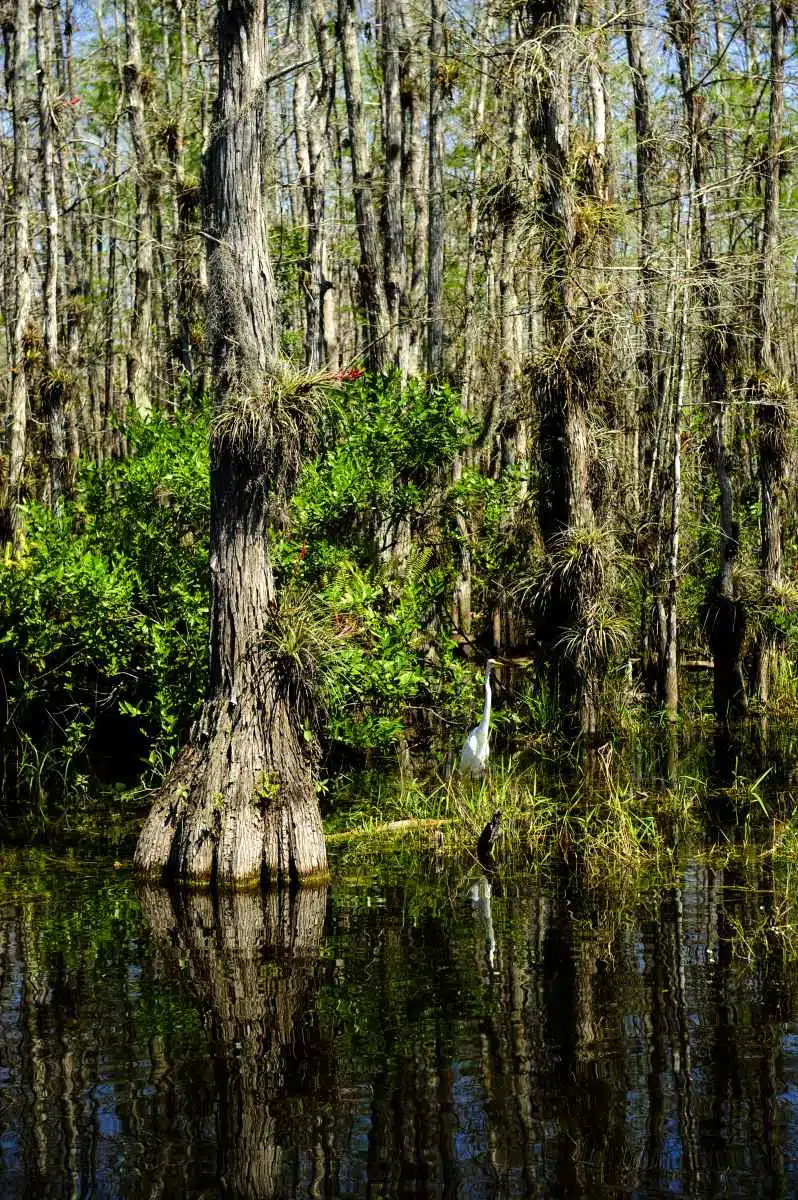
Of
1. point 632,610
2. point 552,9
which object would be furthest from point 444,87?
point 632,610

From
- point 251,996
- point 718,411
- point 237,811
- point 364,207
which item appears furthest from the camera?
point 364,207

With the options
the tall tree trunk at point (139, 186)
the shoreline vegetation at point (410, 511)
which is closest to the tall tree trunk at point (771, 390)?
the shoreline vegetation at point (410, 511)

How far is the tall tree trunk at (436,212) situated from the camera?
19953 millimetres

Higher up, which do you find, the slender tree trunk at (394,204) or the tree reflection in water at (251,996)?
the slender tree trunk at (394,204)

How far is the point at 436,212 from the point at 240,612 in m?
12.6

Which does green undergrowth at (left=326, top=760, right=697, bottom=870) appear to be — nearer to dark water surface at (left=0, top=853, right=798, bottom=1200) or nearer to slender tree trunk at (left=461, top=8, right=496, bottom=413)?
dark water surface at (left=0, top=853, right=798, bottom=1200)

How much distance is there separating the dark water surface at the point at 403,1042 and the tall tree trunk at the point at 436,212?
1273 cm

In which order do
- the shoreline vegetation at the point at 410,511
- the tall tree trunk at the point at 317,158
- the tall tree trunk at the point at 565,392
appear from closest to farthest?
the shoreline vegetation at the point at 410,511, the tall tree trunk at the point at 565,392, the tall tree trunk at the point at 317,158

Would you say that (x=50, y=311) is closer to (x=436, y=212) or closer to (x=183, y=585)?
(x=436, y=212)

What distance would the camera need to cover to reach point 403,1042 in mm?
6125

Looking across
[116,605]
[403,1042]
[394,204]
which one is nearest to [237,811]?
[403,1042]

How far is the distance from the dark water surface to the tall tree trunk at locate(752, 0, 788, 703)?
8.40 meters

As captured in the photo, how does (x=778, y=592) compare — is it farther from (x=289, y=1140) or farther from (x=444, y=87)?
(x=289, y=1140)

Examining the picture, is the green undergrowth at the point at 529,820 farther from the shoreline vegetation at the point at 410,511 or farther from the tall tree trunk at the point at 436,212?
the tall tree trunk at the point at 436,212
